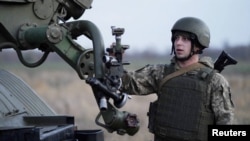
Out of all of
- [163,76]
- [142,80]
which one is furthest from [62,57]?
[163,76]

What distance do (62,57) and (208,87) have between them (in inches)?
51.6

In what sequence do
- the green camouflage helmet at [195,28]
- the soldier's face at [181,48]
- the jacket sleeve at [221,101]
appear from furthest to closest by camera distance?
the green camouflage helmet at [195,28], the soldier's face at [181,48], the jacket sleeve at [221,101]

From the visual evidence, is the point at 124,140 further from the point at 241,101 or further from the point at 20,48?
the point at 241,101

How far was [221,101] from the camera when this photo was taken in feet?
20.8

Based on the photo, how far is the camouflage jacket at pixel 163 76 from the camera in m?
6.36

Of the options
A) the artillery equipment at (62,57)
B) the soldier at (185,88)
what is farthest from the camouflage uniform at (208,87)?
the artillery equipment at (62,57)

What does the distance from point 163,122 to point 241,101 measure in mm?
11357

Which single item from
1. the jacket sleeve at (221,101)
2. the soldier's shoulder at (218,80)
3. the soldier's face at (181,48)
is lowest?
the jacket sleeve at (221,101)

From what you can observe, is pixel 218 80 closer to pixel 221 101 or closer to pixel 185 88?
pixel 221 101

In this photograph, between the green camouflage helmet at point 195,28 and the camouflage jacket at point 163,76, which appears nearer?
the camouflage jacket at point 163,76

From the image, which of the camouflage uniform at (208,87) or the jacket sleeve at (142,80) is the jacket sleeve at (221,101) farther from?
the jacket sleeve at (142,80)

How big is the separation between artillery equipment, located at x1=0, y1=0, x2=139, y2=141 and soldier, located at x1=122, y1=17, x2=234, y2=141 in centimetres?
19

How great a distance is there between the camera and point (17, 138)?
6.07 metres

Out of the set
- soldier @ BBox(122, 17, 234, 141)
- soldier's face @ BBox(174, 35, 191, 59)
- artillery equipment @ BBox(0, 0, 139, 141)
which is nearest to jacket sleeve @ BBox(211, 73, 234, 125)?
soldier @ BBox(122, 17, 234, 141)
